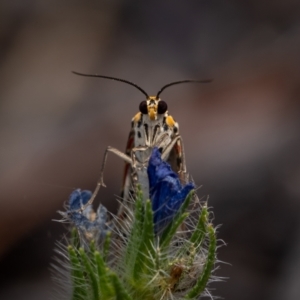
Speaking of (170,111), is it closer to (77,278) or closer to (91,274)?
(77,278)

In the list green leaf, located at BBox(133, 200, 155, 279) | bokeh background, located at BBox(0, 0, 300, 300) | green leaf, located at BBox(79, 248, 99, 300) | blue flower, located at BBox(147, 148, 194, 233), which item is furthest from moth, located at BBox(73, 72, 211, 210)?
bokeh background, located at BBox(0, 0, 300, 300)

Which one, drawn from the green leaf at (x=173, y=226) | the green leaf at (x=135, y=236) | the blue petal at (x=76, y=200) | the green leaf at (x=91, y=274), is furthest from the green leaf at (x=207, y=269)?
the blue petal at (x=76, y=200)

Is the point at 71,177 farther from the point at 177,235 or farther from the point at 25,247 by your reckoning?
the point at 177,235

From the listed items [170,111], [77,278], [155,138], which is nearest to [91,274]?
[77,278]

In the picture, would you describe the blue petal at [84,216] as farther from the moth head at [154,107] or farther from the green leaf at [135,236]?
the moth head at [154,107]

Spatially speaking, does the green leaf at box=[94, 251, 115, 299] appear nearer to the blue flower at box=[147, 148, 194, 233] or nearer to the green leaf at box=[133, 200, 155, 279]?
the green leaf at box=[133, 200, 155, 279]

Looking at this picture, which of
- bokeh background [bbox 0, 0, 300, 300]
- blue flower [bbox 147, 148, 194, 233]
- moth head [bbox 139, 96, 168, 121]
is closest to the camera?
blue flower [bbox 147, 148, 194, 233]
